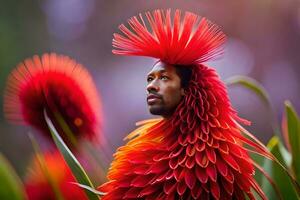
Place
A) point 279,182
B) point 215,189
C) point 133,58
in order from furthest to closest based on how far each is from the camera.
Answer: point 133,58, point 279,182, point 215,189

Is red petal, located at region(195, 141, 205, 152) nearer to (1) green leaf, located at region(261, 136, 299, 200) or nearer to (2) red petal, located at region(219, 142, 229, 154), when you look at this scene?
(2) red petal, located at region(219, 142, 229, 154)

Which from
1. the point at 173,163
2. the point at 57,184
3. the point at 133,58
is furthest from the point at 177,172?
the point at 133,58

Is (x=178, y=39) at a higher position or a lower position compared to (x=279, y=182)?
higher

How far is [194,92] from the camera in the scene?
16.1 inches

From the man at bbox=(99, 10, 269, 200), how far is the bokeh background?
1.70 m

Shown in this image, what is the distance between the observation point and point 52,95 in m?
0.45

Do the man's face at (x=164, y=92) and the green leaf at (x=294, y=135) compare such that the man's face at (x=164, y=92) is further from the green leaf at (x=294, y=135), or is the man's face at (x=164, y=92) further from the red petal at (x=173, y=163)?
the green leaf at (x=294, y=135)

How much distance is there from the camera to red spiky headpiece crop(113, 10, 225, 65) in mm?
412

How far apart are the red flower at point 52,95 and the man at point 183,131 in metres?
0.06

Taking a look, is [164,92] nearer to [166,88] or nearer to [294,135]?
[166,88]

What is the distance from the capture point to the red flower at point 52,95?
45 centimetres

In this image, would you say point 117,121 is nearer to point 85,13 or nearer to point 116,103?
point 116,103

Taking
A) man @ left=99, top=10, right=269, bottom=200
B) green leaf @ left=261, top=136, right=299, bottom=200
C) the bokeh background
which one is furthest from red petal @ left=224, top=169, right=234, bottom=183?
the bokeh background

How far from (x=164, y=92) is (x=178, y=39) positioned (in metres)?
0.04
